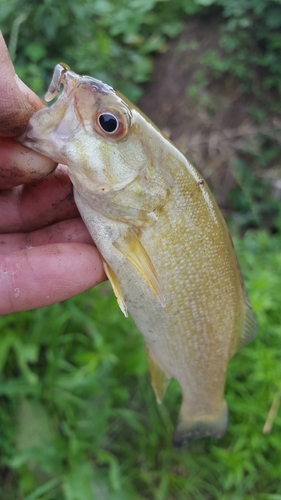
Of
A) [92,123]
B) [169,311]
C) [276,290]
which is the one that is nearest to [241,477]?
[276,290]

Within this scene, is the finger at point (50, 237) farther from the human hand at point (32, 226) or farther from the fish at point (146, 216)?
the fish at point (146, 216)

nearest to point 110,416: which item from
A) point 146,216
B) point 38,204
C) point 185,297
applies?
A: point 185,297

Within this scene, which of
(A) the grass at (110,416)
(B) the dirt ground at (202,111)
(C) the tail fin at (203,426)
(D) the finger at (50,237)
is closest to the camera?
(D) the finger at (50,237)

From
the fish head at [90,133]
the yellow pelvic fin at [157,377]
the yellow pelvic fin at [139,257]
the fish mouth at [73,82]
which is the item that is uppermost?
the fish mouth at [73,82]

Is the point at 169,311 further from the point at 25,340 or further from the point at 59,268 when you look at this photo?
the point at 25,340

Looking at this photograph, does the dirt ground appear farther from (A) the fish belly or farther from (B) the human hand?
(B) the human hand

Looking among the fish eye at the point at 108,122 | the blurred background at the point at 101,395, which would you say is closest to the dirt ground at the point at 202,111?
the blurred background at the point at 101,395
